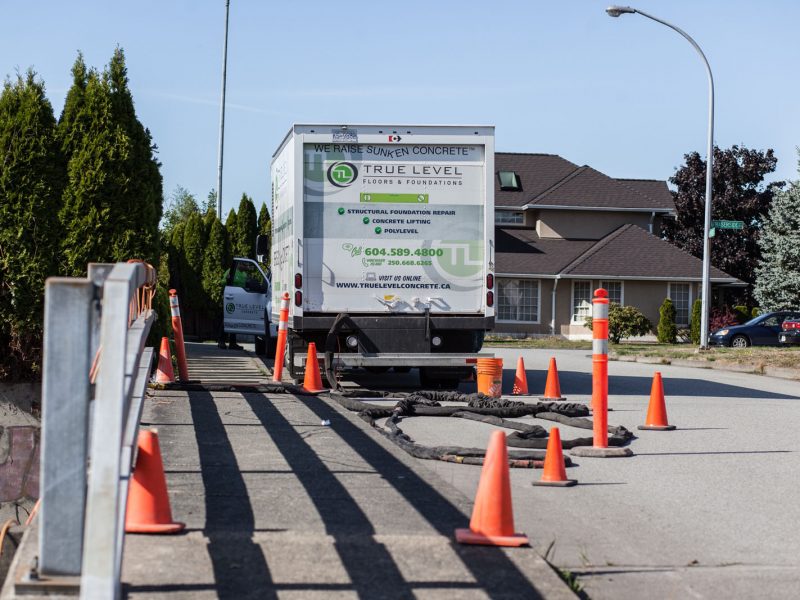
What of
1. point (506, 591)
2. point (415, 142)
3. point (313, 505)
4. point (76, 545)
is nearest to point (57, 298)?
point (76, 545)

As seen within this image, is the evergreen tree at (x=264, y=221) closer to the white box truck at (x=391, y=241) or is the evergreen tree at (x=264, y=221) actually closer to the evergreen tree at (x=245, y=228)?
the evergreen tree at (x=245, y=228)

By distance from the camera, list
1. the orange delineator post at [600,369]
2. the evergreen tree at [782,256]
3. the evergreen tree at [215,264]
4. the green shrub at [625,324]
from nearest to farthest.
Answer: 1. the orange delineator post at [600,369]
2. the evergreen tree at [215,264]
3. the green shrub at [625,324]
4. the evergreen tree at [782,256]

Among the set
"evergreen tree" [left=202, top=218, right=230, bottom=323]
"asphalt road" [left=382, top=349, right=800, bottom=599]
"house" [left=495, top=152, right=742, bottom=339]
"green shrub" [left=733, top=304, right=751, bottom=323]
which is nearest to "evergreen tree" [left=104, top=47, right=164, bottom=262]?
"asphalt road" [left=382, top=349, right=800, bottom=599]

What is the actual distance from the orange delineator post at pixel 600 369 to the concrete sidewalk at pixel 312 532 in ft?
5.88

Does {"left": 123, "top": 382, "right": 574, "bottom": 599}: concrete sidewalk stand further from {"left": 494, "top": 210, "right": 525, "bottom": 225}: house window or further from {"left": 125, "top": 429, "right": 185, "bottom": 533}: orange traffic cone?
{"left": 494, "top": 210, "right": 525, "bottom": 225}: house window

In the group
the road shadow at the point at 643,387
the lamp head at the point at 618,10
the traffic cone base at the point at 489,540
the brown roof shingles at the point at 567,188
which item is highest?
the lamp head at the point at 618,10

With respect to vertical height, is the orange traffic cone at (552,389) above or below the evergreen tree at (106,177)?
below

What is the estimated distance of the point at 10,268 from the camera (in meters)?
11.6

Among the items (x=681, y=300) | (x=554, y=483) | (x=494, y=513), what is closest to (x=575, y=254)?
(x=681, y=300)

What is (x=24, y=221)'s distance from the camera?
11.8 metres

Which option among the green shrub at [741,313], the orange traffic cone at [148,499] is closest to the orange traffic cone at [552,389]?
the orange traffic cone at [148,499]

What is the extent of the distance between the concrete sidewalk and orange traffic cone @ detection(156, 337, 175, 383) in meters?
4.27

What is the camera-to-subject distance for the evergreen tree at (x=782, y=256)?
163 feet

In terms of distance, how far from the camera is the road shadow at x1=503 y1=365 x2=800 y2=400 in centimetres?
1577
